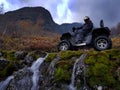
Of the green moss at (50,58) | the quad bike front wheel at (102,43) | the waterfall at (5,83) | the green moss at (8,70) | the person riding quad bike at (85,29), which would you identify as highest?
the person riding quad bike at (85,29)

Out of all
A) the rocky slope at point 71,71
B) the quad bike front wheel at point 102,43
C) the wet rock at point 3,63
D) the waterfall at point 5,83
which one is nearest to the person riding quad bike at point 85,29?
the quad bike front wheel at point 102,43

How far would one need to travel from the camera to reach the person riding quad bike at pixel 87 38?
1752 cm

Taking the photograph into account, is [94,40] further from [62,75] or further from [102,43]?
[62,75]

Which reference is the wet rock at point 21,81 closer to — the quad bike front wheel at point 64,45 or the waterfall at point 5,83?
the waterfall at point 5,83

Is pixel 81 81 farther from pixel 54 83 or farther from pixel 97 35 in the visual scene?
pixel 97 35

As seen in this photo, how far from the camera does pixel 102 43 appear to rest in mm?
17531

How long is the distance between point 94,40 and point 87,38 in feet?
1.92

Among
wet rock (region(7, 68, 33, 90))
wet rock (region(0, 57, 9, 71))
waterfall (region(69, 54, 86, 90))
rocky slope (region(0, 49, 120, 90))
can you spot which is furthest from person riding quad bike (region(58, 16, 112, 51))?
wet rock (region(7, 68, 33, 90))

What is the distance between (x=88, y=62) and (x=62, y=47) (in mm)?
4862

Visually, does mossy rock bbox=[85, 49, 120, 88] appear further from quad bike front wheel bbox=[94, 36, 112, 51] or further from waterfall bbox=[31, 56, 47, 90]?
waterfall bbox=[31, 56, 47, 90]

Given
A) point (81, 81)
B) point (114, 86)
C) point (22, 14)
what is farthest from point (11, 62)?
point (22, 14)

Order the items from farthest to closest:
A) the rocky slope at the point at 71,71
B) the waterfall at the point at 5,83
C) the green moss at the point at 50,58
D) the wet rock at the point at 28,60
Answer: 1. the wet rock at the point at 28,60
2. the green moss at the point at 50,58
3. the waterfall at the point at 5,83
4. the rocky slope at the point at 71,71

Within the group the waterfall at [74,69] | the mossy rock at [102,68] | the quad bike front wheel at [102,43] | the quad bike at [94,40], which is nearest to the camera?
the mossy rock at [102,68]

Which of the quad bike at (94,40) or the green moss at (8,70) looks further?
the quad bike at (94,40)
